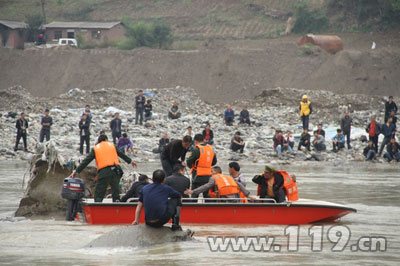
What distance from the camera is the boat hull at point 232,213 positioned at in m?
12.0

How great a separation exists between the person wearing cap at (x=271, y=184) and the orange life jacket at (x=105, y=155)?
2.53 meters

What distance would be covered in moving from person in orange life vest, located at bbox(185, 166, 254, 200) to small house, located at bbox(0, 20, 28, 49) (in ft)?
181

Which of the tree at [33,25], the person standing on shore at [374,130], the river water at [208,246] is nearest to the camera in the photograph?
the river water at [208,246]

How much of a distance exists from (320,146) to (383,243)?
15.4 metres

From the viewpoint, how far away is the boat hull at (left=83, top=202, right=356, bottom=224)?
1201 centimetres

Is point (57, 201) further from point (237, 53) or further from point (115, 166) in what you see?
point (237, 53)

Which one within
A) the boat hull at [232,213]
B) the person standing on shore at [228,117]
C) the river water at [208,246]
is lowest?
the river water at [208,246]

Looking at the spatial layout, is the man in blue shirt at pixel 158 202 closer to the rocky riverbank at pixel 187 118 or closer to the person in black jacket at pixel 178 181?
the person in black jacket at pixel 178 181

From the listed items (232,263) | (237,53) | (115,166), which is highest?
(237,53)

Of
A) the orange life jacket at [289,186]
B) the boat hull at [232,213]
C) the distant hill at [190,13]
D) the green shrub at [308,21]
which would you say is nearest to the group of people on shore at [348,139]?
the orange life jacket at [289,186]

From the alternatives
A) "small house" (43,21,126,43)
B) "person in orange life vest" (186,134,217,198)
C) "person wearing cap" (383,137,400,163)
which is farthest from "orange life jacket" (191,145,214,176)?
"small house" (43,21,126,43)

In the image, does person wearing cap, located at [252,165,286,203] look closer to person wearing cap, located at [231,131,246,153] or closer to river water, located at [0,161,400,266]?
river water, located at [0,161,400,266]

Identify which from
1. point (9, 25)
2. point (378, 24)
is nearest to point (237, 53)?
point (378, 24)

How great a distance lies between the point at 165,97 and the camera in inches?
1629
